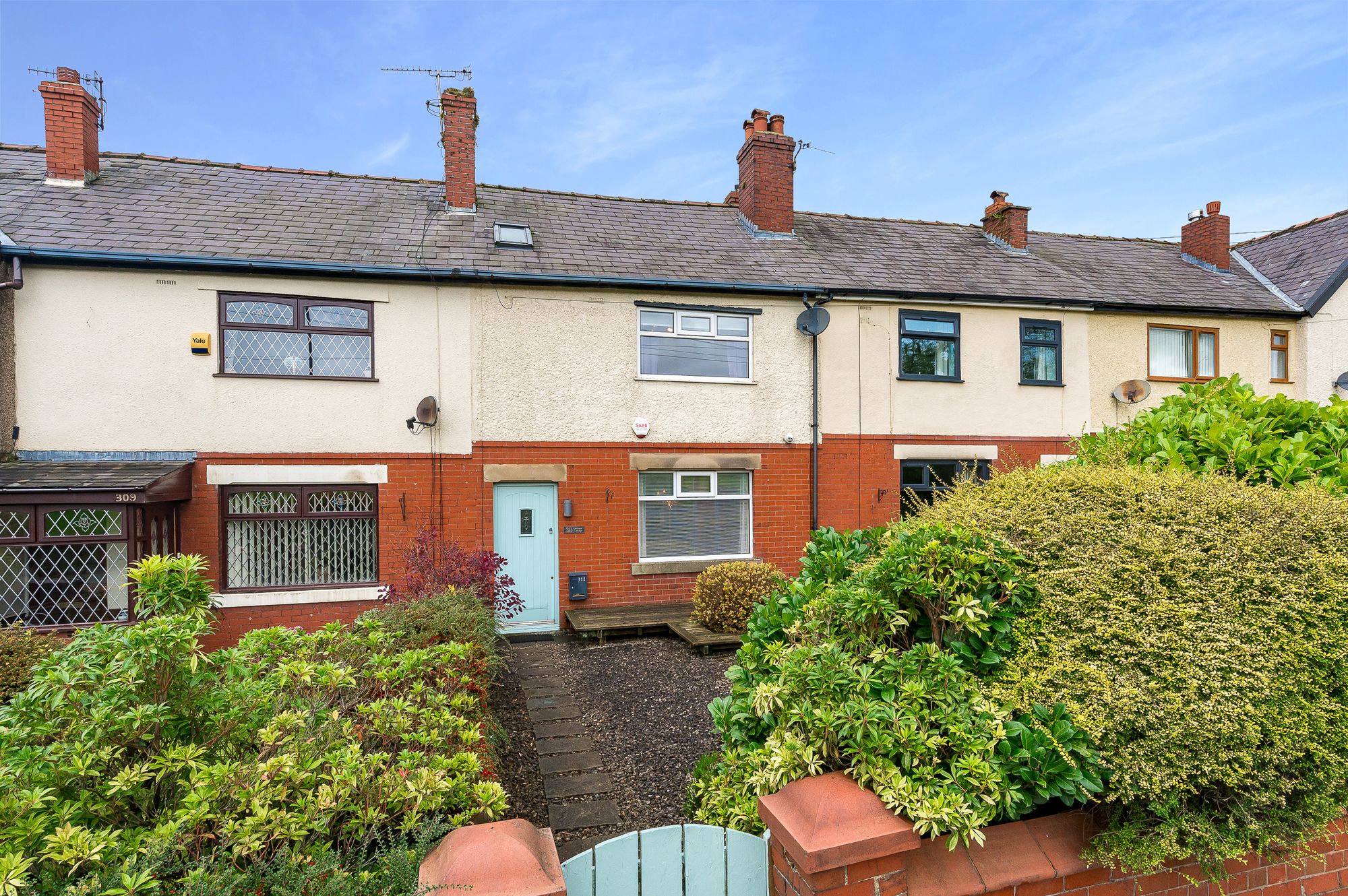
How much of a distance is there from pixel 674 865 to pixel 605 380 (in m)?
8.29

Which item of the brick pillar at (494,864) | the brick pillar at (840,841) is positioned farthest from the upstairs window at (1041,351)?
the brick pillar at (494,864)

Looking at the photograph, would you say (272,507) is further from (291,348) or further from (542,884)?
(542,884)

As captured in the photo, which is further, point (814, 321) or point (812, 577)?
point (814, 321)

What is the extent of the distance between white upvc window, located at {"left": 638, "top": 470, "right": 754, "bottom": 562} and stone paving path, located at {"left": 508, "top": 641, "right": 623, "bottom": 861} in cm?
327

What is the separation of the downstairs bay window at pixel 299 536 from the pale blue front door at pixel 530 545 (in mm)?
1748

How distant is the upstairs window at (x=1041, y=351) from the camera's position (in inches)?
477

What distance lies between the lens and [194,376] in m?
8.91

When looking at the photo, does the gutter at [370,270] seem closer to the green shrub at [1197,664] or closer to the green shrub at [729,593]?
the green shrub at [729,593]

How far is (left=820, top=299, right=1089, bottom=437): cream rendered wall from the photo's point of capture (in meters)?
→ 11.2

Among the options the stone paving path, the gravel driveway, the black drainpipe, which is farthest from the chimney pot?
the stone paving path

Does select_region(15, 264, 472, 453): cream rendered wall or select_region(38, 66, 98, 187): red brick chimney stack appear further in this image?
select_region(38, 66, 98, 187): red brick chimney stack

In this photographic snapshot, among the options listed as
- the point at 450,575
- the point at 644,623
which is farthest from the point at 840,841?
the point at 644,623

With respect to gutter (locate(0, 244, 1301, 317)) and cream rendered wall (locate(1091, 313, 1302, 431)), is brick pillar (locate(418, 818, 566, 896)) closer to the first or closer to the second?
gutter (locate(0, 244, 1301, 317))

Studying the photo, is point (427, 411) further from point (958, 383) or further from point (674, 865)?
point (958, 383)
